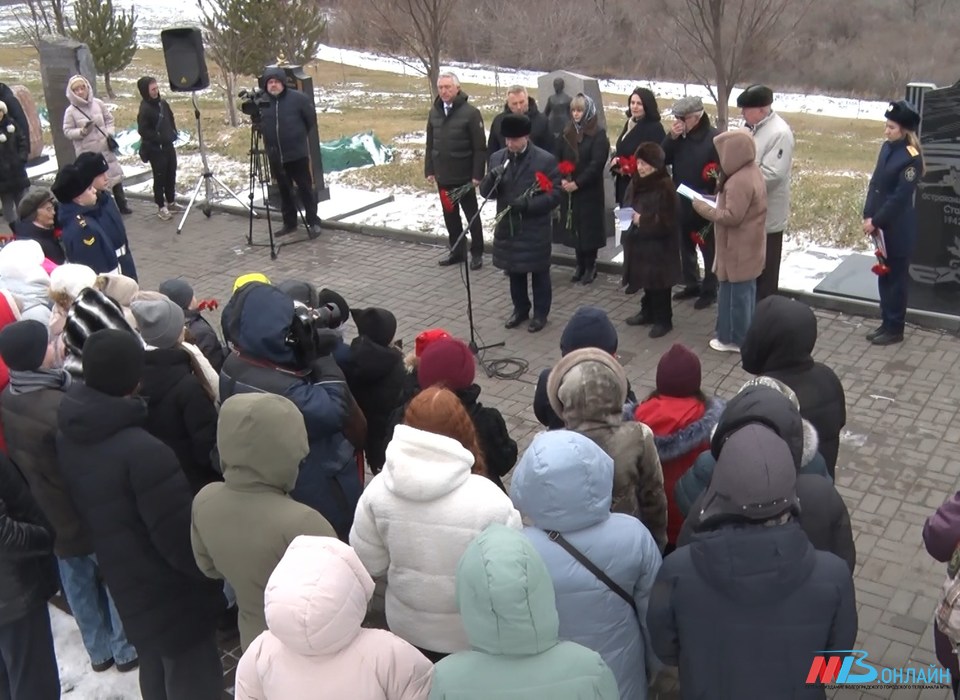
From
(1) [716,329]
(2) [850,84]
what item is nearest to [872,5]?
(2) [850,84]

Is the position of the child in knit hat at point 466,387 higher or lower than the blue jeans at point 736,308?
higher

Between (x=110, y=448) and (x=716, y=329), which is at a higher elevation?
(x=110, y=448)

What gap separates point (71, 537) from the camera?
3854mm

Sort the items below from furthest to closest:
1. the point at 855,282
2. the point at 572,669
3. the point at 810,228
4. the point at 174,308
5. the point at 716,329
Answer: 1. the point at 810,228
2. the point at 855,282
3. the point at 716,329
4. the point at 174,308
5. the point at 572,669

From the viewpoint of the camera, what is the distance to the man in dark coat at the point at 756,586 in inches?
98.2

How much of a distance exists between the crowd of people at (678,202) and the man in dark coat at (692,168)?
0.03 ft

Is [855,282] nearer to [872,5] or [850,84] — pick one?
[850,84]

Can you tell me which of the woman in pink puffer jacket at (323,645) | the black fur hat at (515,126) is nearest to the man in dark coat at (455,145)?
the black fur hat at (515,126)

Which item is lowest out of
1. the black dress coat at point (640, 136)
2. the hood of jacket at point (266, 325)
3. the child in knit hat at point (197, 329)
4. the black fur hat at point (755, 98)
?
the child in knit hat at point (197, 329)

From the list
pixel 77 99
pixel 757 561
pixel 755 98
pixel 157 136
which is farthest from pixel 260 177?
pixel 757 561

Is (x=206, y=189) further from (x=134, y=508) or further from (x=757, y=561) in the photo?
(x=757, y=561)

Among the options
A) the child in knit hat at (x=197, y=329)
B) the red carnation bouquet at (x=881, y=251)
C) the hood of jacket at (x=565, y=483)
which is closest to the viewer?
the hood of jacket at (x=565, y=483)

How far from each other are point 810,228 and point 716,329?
10.1ft

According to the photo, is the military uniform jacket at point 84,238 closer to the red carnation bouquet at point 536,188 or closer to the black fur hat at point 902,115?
the red carnation bouquet at point 536,188
